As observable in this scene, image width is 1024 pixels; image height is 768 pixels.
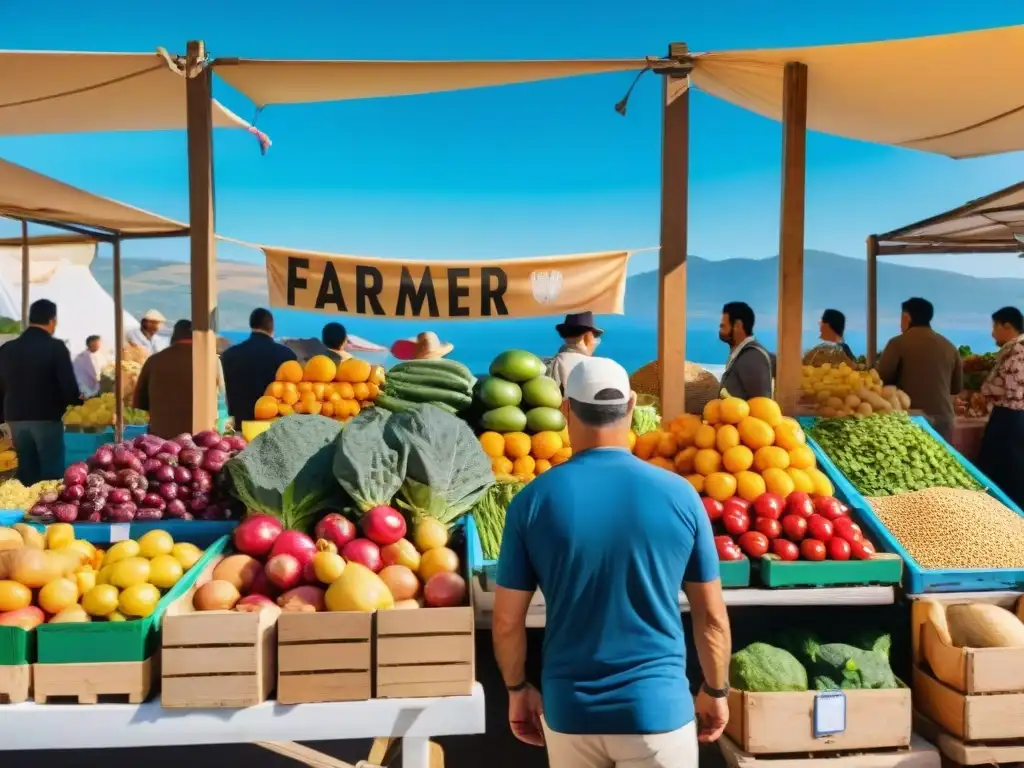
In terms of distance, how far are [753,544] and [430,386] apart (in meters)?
1.72

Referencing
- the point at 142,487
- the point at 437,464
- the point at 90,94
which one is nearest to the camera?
the point at 437,464

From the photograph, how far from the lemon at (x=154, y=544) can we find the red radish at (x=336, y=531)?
54 centimetres

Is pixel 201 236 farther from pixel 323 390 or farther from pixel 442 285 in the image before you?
pixel 442 285

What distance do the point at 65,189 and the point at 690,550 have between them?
5.71 m

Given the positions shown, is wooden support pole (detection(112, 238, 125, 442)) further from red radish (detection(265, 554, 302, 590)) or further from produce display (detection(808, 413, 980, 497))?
produce display (detection(808, 413, 980, 497))

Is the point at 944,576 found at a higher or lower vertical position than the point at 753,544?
lower

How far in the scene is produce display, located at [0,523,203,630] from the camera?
8.01 feet

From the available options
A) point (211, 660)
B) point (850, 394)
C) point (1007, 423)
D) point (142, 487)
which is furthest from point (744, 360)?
point (211, 660)

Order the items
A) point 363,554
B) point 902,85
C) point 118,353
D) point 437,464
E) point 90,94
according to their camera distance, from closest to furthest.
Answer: point 363,554 → point 437,464 → point 902,85 → point 90,94 → point 118,353

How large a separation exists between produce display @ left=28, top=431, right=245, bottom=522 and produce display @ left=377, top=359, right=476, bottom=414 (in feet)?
2.81

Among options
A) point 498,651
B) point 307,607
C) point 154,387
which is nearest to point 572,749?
point 498,651

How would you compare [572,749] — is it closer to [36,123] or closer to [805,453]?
[805,453]

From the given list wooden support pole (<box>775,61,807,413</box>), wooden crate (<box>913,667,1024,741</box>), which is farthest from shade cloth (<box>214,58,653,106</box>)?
wooden crate (<box>913,667,1024,741</box>)

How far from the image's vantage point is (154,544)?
9.18ft
